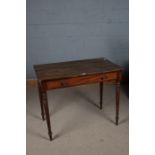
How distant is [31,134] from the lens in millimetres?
2078

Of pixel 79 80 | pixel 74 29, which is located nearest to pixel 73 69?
pixel 79 80

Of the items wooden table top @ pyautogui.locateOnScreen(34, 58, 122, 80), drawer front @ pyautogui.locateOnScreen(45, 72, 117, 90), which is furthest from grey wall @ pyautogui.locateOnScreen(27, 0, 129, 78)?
drawer front @ pyautogui.locateOnScreen(45, 72, 117, 90)

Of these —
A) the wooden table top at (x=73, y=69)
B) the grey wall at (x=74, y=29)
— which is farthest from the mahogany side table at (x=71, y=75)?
the grey wall at (x=74, y=29)

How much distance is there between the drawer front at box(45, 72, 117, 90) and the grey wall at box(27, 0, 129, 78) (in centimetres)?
134

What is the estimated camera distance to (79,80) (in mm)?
1911

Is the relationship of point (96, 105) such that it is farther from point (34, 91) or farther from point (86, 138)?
point (34, 91)

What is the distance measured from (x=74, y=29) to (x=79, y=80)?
4.76ft

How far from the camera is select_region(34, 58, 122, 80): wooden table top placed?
73.0 inches

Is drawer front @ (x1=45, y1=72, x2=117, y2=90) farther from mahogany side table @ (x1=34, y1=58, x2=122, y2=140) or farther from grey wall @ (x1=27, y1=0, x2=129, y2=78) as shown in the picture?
grey wall @ (x1=27, y1=0, x2=129, y2=78)

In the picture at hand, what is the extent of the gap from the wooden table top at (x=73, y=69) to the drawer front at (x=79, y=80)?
0.04m

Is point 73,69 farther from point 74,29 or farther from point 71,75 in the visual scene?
point 74,29
